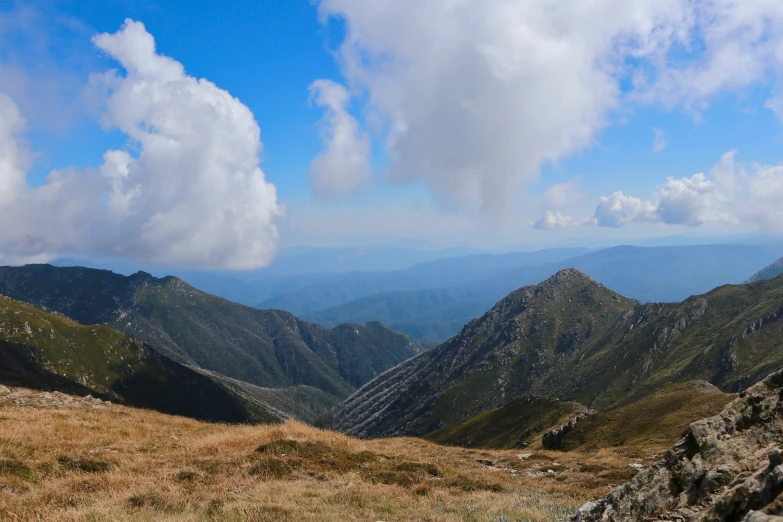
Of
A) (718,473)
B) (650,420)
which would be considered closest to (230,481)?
(718,473)

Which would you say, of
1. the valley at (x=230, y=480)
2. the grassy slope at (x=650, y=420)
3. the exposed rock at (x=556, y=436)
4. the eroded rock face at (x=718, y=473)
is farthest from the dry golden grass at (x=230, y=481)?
the exposed rock at (x=556, y=436)

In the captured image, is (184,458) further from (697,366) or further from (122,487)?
(697,366)

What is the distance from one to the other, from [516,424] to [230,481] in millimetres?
88208

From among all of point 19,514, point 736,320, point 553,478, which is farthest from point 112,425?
point 736,320

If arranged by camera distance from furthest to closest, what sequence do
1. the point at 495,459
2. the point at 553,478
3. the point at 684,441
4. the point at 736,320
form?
the point at 736,320
the point at 495,459
the point at 553,478
the point at 684,441

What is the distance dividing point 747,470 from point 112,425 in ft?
91.5

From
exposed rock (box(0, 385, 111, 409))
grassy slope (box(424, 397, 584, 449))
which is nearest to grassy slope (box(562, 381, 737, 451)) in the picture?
grassy slope (box(424, 397, 584, 449))

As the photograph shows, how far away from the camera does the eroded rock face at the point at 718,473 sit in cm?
607

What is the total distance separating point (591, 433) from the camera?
54.8 meters

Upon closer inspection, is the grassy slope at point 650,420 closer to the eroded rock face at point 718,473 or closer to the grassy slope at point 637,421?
the grassy slope at point 637,421

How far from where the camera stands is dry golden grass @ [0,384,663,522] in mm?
10953

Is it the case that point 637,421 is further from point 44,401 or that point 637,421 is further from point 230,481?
point 44,401

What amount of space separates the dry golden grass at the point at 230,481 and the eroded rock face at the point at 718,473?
368 cm

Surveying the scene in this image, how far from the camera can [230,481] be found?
46.0ft
